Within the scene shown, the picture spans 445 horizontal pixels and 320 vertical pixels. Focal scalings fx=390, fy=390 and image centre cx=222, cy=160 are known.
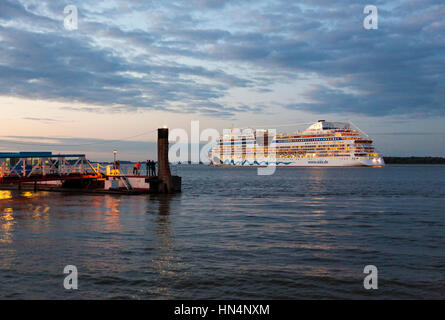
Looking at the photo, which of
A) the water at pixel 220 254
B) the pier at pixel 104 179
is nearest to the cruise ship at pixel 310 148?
the pier at pixel 104 179

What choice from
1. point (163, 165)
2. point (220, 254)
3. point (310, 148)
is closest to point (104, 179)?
point (163, 165)

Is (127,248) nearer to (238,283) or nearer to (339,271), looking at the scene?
(238,283)

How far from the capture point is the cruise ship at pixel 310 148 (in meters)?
144

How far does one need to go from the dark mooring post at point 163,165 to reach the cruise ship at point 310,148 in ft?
368

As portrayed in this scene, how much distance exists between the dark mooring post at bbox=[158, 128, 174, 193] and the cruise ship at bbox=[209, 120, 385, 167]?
112222mm

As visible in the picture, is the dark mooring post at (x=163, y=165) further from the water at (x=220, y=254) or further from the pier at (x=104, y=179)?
the water at (x=220, y=254)

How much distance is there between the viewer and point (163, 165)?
40281 mm

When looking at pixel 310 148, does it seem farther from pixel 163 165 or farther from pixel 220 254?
pixel 220 254

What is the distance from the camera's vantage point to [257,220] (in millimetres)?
23125

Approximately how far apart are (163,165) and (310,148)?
4686 inches

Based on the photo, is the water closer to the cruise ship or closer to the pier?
the pier

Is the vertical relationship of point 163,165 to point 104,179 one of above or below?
above

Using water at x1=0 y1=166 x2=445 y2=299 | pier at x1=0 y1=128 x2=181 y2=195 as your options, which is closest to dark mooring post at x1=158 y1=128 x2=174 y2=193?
pier at x1=0 y1=128 x2=181 y2=195
